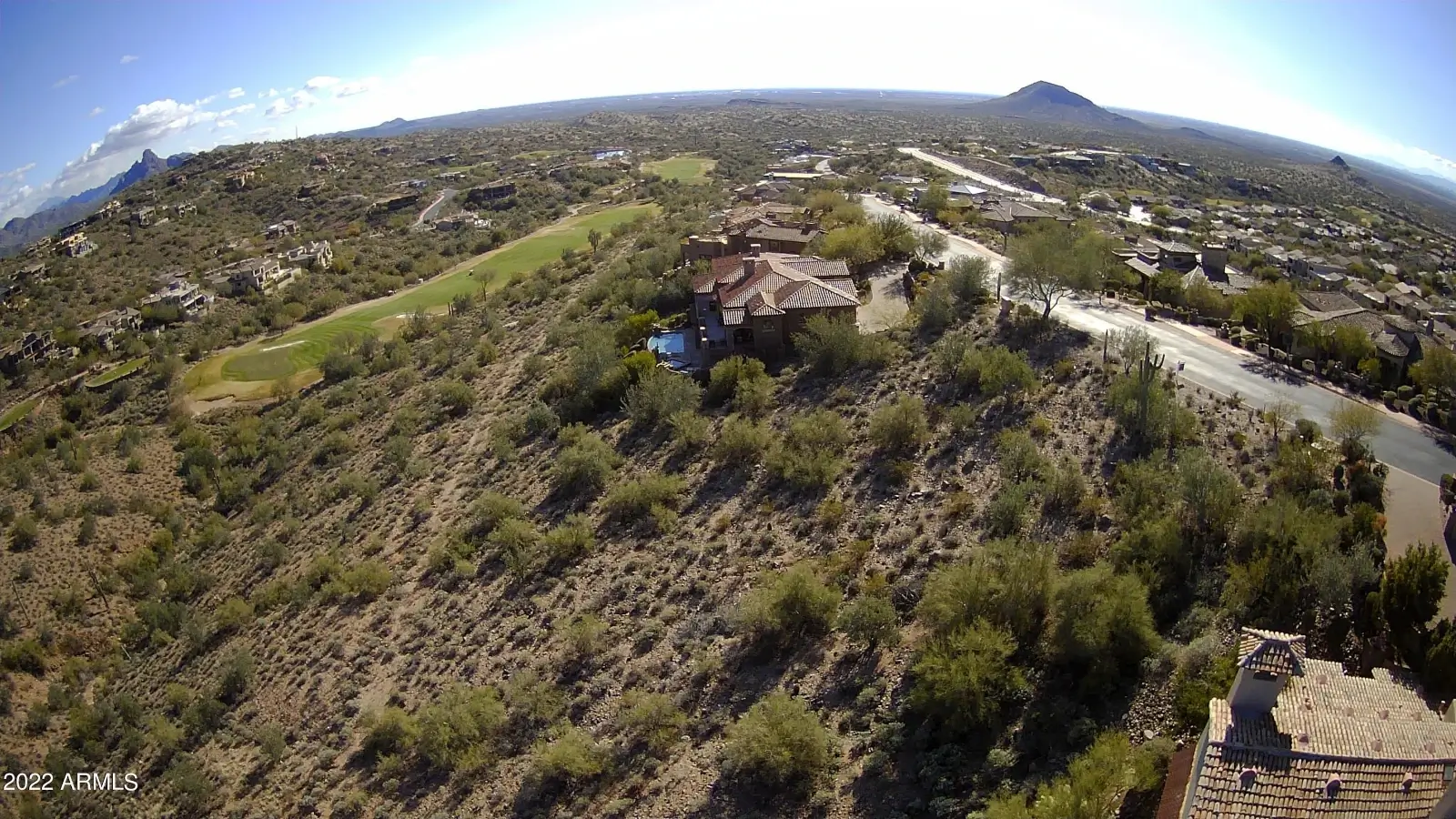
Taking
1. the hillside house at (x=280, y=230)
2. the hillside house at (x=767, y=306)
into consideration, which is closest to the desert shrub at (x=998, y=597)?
the hillside house at (x=767, y=306)

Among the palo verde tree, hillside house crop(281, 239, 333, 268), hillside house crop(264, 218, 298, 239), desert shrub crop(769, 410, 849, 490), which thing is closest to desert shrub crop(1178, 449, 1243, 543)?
desert shrub crop(769, 410, 849, 490)

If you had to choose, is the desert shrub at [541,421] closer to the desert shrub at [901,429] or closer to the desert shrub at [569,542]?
the desert shrub at [569,542]

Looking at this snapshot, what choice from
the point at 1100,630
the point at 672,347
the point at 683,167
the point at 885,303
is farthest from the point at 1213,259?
the point at 683,167

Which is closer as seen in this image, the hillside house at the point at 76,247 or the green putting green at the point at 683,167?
the hillside house at the point at 76,247

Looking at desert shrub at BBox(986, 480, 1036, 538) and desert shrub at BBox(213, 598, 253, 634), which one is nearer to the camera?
desert shrub at BBox(986, 480, 1036, 538)

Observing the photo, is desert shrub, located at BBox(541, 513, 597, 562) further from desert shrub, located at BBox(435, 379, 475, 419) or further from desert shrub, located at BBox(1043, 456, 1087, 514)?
desert shrub, located at BBox(435, 379, 475, 419)
